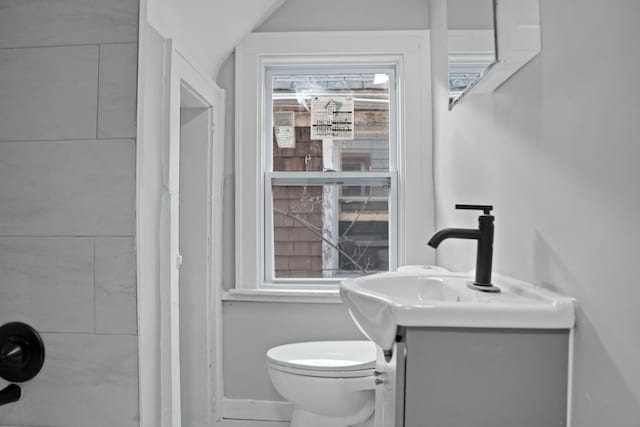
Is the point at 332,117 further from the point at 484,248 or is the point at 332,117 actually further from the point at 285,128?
the point at 484,248

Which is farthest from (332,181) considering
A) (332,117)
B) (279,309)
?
(279,309)

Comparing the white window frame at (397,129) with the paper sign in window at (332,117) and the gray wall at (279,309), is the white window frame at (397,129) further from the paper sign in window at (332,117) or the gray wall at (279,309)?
the paper sign in window at (332,117)

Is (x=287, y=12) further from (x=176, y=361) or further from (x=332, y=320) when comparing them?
(x=176, y=361)

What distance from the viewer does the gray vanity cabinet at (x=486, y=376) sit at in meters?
0.77

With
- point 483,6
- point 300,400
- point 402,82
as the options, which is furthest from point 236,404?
point 483,6

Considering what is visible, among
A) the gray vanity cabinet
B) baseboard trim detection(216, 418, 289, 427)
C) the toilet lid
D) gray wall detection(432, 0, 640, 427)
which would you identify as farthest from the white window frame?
the gray vanity cabinet

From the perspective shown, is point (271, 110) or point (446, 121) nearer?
point (446, 121)

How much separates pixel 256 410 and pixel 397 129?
158 centimetres

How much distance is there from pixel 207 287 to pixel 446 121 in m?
1.31

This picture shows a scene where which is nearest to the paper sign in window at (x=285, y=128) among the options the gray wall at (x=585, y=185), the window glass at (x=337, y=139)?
the window glass at (x=337, y=139)

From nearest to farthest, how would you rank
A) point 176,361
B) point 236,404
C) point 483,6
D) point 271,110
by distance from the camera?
point 483,6 → point 176,361 → point 236,404 → point 271,110

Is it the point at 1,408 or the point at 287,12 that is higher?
the point at 287,12

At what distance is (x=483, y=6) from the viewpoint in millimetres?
1091

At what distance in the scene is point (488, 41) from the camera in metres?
1.04
